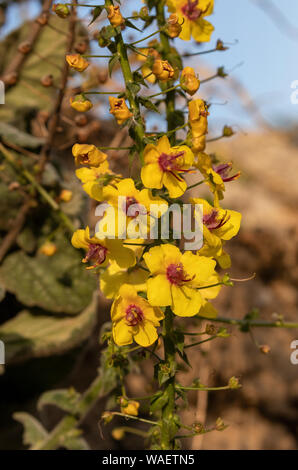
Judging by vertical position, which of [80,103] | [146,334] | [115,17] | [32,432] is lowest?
[32,432]

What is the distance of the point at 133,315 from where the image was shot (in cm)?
67

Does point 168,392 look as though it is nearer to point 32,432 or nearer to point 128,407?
point 128,407

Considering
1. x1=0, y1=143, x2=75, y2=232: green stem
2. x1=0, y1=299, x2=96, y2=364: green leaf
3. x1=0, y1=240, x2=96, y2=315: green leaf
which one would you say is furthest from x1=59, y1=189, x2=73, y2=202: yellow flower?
x1=0, y1=299, x2=96, y2=364: green leaf

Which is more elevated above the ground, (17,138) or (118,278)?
(17,138)

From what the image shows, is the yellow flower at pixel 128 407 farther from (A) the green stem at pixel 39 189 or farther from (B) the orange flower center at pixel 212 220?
(A) the green stem at pixel 39 189

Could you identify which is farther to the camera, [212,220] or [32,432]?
[32,432]

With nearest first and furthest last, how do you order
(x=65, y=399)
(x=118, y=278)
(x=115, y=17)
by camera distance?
1. (x=115, y=17)
2. (x=118, y=278)
3. (x=65, y=399)

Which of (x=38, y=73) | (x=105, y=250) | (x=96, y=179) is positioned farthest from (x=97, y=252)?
(x=38, y=73)

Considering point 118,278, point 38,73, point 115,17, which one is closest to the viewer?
point 115,17

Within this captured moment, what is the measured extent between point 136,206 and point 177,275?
0.11 metres

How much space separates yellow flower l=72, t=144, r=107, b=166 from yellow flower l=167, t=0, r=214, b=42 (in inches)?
11.0

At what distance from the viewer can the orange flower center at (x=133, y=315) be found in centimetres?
67

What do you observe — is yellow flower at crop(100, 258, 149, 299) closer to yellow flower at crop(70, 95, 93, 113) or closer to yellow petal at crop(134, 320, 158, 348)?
yellow petal at crop(134, 320, 158, 348)

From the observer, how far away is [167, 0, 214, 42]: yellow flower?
834 mm
